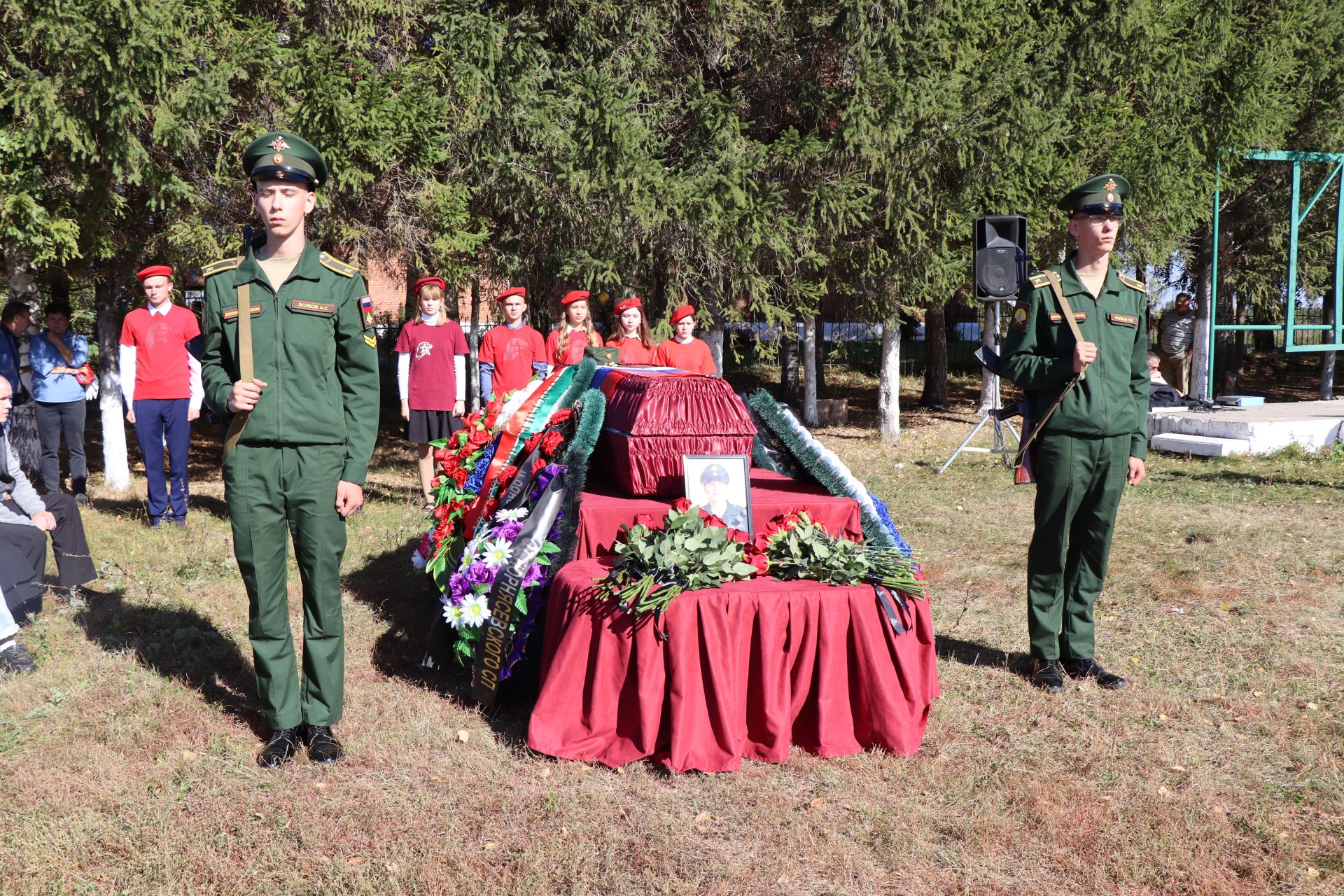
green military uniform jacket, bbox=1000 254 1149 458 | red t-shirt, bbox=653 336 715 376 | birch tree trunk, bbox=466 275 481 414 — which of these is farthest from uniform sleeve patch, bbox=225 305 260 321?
birch tree trunk, bbox=466 275 481 414

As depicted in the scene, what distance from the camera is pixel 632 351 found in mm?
8094

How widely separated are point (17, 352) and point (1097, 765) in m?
8.52

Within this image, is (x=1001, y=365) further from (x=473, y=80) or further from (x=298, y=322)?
(x=473, y=80)

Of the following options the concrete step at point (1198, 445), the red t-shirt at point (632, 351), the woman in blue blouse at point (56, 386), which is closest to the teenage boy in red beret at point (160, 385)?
the woman in blue blouse at point (56, 386)

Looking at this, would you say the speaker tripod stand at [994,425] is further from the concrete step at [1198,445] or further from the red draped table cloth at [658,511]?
the concrete step at [1198,445]

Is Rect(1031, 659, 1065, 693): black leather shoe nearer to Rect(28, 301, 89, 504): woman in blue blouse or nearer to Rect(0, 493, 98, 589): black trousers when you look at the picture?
Rect(0, 493, 98, 589): black trousers

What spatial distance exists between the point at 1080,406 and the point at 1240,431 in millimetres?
9249

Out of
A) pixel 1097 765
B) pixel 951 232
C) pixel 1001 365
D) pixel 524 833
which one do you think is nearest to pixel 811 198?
pixel 951 232

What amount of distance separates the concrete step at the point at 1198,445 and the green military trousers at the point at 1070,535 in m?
8.68

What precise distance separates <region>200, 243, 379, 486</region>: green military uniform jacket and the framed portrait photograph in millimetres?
1356

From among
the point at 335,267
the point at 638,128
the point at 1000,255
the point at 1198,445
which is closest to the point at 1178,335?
the point at 1198,445

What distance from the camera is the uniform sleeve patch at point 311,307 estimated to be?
374 centimetres

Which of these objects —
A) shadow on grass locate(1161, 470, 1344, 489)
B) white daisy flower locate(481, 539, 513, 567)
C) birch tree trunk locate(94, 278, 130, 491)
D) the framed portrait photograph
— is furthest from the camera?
birch tree trunk locate(94, 278, 130, 491)

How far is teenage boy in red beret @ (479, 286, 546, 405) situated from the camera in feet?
28.3
